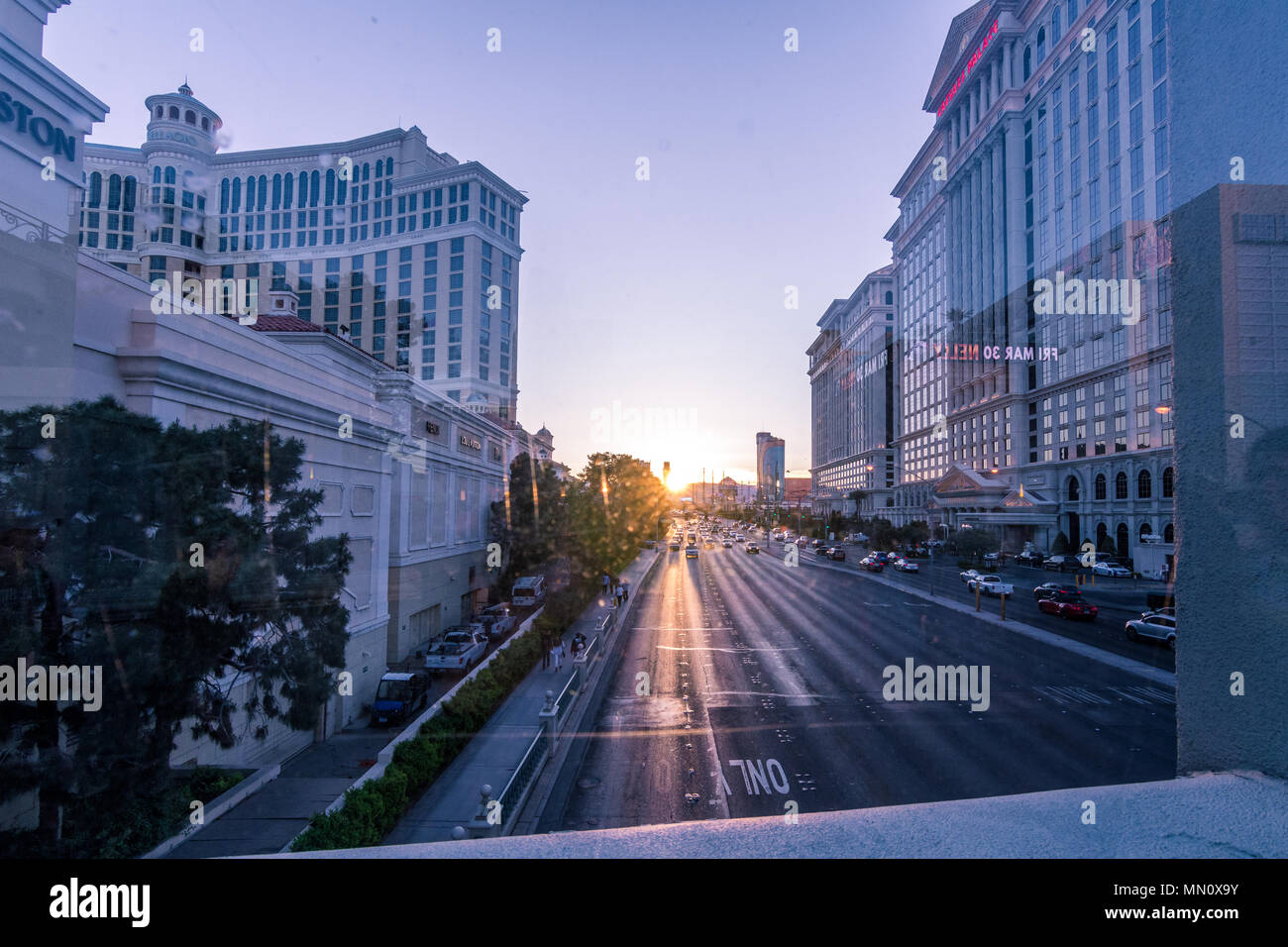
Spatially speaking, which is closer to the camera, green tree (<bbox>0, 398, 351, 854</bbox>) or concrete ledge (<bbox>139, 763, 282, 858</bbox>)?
green tree (<bbox>0, 398, 351, 854</bbox>)

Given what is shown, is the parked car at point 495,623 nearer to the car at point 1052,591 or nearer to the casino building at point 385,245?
the car at point 1052,591

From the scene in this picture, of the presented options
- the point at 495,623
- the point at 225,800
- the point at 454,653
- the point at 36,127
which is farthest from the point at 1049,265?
the point at 225,800

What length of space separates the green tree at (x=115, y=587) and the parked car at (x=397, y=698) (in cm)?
637

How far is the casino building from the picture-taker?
4703 centimetres

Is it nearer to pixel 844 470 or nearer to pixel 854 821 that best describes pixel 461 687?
pixel 854 821

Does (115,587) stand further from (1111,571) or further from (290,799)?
(1111,571)

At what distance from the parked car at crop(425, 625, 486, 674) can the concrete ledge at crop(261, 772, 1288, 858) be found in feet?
54.6

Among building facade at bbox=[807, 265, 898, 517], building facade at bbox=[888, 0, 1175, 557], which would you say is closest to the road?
building facade at bbox=[888, 0, 1175, 557]

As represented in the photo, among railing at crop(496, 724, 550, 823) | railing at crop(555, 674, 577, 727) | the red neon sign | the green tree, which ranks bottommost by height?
railing at crop(555, 674, 577, 727)

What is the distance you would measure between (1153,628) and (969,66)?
55.1 m

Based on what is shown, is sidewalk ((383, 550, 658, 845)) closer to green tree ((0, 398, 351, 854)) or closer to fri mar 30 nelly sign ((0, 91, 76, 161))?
green tree ((0, 398, 351, 854))

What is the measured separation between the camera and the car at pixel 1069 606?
23156 millimetres

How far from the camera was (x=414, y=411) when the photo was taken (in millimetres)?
18797

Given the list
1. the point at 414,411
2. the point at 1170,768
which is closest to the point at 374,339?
the point at 414,411
